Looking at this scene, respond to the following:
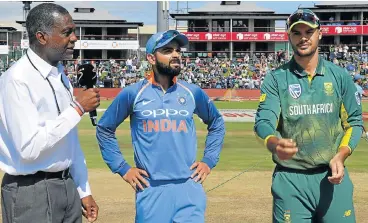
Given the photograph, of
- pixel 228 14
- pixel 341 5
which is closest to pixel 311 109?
pixel 341 5

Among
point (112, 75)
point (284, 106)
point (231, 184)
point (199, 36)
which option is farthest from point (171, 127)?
point (199, 36)

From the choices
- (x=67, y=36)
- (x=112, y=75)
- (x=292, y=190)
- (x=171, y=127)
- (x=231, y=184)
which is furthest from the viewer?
(x=112, y=75)

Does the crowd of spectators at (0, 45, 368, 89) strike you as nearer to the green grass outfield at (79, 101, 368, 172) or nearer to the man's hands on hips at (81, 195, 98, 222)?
the green grass outfield at (79, 101, 368, 172)

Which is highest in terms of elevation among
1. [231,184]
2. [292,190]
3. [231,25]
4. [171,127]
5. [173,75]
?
[231,25]

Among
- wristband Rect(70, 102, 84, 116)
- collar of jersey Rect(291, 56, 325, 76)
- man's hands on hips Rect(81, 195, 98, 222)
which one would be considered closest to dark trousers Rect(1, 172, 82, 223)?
man's hands on hips Rect(81, 195, 98, 222)

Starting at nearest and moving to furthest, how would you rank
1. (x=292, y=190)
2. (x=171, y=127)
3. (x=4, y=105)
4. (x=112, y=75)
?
1. (x=4, y=105)
2. (x=292, y=190)
3. (x=171, y=127)
4. (x=112, y=75)

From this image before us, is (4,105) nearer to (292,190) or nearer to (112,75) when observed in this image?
(292,190)

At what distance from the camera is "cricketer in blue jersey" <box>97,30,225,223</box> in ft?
18.0

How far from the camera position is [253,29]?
8250 cm

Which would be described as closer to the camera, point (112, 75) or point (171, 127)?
point (171, 127)

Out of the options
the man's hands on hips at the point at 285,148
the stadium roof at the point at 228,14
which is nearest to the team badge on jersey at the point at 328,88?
the man's hands on hips at the point at 285,148

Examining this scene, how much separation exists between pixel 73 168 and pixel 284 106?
1.60 metres

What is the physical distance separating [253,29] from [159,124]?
256ft

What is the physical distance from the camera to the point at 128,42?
8250 cm
